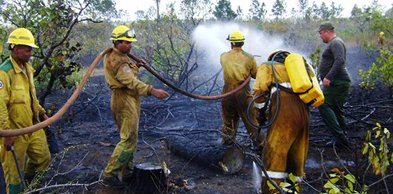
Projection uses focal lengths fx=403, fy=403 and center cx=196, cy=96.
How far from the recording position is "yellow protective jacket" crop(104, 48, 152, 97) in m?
5.01

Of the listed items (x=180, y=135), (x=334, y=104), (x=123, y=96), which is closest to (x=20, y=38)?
(x=123, y=96)

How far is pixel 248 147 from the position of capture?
6348 millimetres

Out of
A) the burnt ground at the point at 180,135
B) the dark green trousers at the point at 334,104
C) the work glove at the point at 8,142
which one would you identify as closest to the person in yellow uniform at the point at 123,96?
the burnt ground at the point at 180,135

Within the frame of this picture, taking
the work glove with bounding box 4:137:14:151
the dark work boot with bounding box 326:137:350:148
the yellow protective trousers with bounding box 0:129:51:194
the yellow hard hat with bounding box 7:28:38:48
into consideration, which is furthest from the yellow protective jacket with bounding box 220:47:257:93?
the work glove with bounding box 4:137:14:151

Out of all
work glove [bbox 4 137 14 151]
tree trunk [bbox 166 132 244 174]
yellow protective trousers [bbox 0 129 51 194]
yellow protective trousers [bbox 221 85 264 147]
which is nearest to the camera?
work glove [bbox 4 137 14 151]

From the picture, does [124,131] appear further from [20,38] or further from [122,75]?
[20,38]

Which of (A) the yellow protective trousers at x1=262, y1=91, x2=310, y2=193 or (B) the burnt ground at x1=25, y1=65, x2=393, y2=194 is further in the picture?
(B) the burnt ground at x1=25, y1=65, x2=393, y2=194

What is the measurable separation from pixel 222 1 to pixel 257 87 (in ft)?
60.7

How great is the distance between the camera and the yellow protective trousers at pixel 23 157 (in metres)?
4.14

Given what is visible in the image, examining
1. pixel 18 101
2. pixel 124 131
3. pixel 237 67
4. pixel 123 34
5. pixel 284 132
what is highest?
pixel 123 34

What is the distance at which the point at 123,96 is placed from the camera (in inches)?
203

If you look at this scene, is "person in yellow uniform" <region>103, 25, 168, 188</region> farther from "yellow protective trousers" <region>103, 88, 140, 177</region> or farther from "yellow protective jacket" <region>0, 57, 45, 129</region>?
"yellow protective jacket" <region>0, 57, 45, 129</region>

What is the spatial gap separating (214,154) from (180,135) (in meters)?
0.92

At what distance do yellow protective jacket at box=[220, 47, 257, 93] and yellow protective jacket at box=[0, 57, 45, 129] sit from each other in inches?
118
